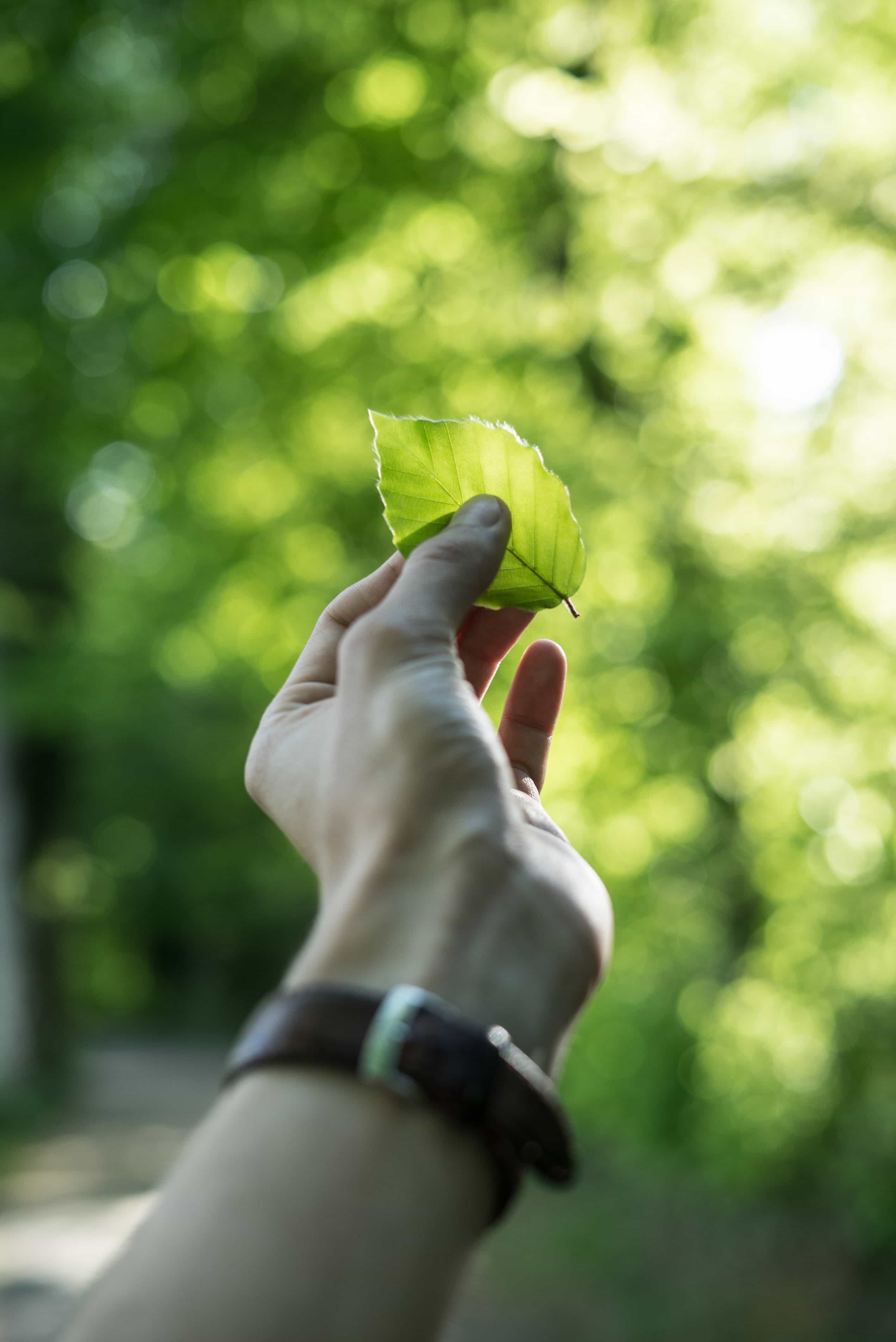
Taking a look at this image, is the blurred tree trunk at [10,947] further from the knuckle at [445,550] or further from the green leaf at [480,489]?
the knuckle at [445,550]

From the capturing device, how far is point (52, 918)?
12375 millimetres

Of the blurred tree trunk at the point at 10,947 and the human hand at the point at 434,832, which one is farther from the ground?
the human hand at the point at 434,832

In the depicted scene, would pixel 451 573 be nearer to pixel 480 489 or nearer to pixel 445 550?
pixel 445 550

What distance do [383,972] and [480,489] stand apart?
70cm

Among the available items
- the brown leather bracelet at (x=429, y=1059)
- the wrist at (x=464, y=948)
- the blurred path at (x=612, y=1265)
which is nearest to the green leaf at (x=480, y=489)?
the wrist at (x=464, y=948)

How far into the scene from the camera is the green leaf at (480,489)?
56.9 inches

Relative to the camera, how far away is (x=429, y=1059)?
A: 0.93 metres

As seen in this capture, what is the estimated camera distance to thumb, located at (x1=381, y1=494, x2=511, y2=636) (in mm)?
1322

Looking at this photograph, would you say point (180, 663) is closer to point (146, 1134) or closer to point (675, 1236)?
point (146, 1134)

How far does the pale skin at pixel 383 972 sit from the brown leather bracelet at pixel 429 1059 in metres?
0.02

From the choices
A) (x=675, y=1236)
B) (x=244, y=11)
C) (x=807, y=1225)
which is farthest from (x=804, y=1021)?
(x=244, y=11)

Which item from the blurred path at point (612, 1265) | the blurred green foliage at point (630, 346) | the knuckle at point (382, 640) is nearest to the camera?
A: the knuckle at point (382, 640)

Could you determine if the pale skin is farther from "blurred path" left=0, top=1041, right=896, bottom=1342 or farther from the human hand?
"blurred path" left=0, top=1041, right=896, bottom=1342

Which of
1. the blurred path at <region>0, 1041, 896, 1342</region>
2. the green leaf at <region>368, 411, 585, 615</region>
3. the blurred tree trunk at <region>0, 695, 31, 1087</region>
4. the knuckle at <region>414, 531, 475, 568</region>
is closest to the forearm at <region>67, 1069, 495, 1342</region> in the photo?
the knuckle at <region>414, 531, 475, 568</region>
